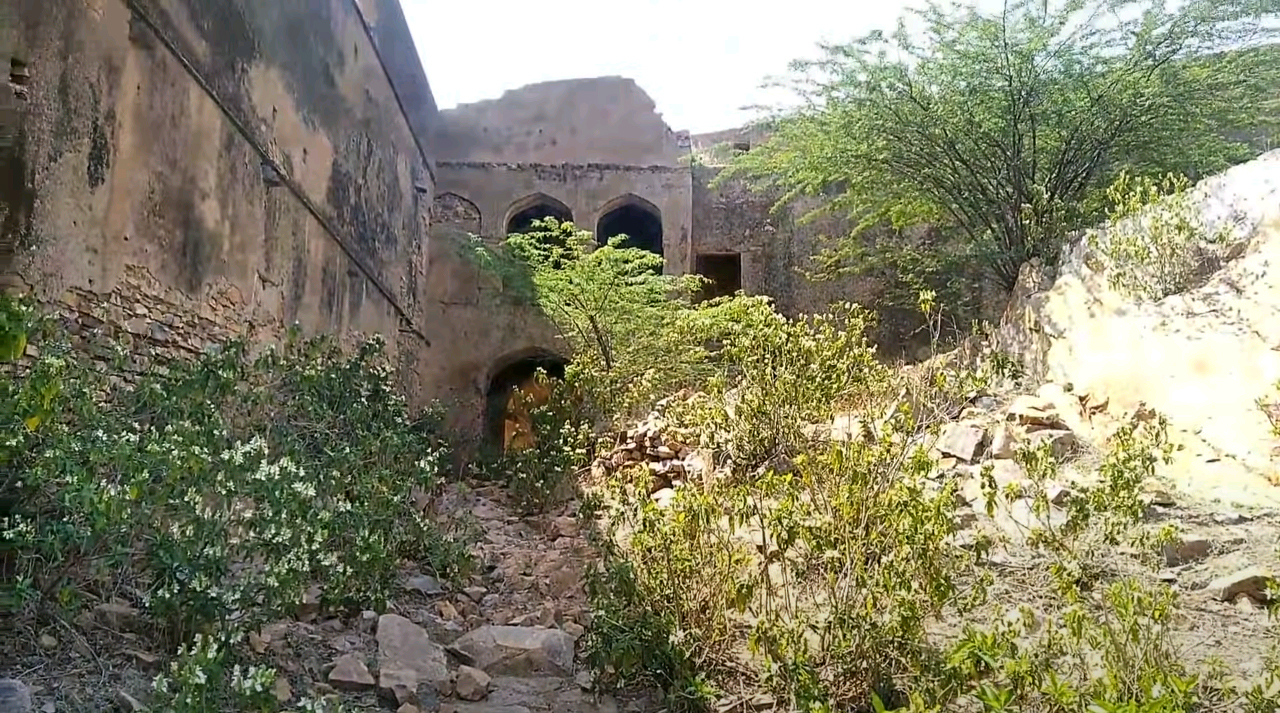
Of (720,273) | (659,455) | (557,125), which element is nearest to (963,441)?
(659,455)

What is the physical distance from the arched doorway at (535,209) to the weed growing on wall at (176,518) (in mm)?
8902

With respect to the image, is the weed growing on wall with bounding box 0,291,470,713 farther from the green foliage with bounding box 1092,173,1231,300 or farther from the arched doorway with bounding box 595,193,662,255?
the arched doorway with bounding box 595,193,662,255

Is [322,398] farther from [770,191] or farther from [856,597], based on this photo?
→ [770,191]

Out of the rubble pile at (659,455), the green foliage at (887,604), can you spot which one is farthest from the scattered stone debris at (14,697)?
the rubble pile at (659,455)

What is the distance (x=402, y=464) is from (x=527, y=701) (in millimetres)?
1986

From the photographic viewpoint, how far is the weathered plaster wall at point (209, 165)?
11.5 feet

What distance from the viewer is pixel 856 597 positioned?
3.32 metres

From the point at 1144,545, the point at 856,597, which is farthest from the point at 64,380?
the point at 1144,545

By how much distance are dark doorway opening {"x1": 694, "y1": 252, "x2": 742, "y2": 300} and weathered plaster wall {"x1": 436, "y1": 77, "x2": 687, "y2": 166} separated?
64.5 inches

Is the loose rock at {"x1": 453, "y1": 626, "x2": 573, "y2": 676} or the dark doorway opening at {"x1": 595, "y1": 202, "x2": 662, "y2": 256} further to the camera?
the dark doorway opening at {"x1": 595, "y1": 202, "x2": 662, "y2": 256}

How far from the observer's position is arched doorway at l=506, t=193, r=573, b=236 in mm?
12766

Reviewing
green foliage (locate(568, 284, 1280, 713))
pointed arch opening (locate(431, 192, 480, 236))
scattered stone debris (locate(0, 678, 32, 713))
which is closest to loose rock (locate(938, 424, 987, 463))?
green foliage (locate(568, 284, 1280, 713))

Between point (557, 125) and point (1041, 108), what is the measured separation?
800 centimetres

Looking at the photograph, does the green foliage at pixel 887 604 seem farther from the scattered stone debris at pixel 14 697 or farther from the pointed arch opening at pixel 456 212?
the pointed arch opening at pixel 456 212
